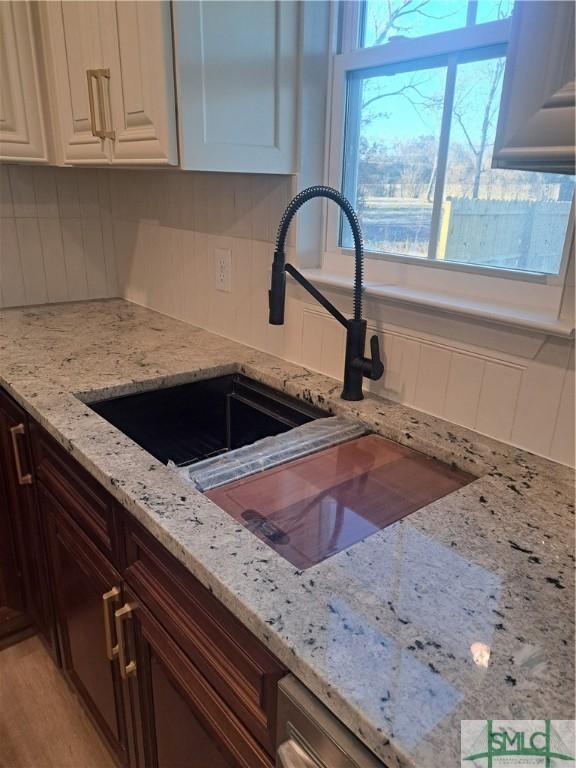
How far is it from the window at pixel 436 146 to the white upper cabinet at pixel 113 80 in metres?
0.43

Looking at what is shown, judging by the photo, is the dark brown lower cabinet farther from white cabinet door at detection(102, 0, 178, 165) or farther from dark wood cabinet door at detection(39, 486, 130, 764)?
white cabinet door at detection(102, 0, 178, 165)

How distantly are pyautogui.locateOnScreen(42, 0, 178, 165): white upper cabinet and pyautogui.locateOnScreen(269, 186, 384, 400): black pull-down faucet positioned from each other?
1.10 ft

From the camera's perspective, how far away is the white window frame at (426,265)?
1.01 meters

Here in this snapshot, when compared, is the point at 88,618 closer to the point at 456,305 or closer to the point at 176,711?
the point at 176,711

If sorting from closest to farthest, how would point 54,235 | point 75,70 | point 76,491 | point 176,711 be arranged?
point 176,711 → point 76,491 → point 75,70 → point 54,235

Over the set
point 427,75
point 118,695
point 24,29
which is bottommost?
point 118,695

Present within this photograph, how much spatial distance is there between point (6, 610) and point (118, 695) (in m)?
0.75

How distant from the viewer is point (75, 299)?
7.28 feet

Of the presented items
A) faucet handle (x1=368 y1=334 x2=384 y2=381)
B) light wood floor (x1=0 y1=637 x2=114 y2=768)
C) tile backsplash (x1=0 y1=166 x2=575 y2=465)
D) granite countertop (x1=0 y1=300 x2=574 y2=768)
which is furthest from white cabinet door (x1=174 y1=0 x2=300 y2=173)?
light wood floor (x1=0 y1=637 x2=114 y2=768)

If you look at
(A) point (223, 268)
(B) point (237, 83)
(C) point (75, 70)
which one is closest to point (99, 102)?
(C) point (75, 70)

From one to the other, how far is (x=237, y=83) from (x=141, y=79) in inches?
8.5

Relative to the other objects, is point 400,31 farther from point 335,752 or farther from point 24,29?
point 335,752

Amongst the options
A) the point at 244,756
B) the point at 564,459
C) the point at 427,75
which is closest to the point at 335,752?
the point at 244,756

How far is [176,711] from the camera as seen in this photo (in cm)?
92
